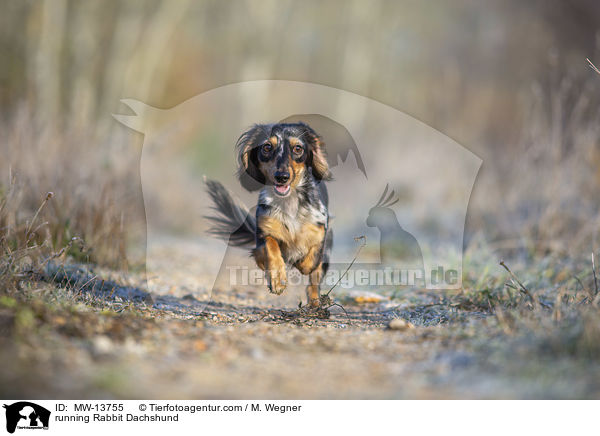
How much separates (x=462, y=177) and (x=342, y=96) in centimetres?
922

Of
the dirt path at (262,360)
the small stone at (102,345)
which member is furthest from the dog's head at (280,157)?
the small stone at (102,345)

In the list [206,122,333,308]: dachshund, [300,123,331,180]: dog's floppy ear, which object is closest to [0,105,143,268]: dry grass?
[206,122,333,308]: dachshund

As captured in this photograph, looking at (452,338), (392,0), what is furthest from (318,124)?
(392,0)

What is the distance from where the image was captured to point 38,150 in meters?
4.04

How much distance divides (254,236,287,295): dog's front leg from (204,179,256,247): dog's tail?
0.46 meters

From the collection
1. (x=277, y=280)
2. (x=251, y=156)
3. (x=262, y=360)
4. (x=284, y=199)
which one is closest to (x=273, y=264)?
(x=277, y=280)

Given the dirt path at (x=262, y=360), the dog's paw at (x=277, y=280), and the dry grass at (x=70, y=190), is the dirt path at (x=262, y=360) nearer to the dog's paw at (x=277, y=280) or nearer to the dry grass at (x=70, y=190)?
the dog's paw at (x=277, y=280)

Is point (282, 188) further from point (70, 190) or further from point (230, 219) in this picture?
point (70, 190)

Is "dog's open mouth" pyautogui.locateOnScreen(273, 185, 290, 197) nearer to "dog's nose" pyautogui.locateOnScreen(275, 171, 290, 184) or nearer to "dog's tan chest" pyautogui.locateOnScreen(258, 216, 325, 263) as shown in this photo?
"dog's nose" pyautogui.locateOnScreen(275, 171, 290, 184)

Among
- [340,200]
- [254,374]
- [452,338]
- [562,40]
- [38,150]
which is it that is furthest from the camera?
[562,40]

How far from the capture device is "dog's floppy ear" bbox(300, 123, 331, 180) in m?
3.72

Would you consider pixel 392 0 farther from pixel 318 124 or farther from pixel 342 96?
pixel 318 124

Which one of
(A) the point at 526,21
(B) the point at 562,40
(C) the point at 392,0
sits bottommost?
(B) the point at 562,40

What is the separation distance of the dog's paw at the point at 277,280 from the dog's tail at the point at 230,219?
68 centimetres
